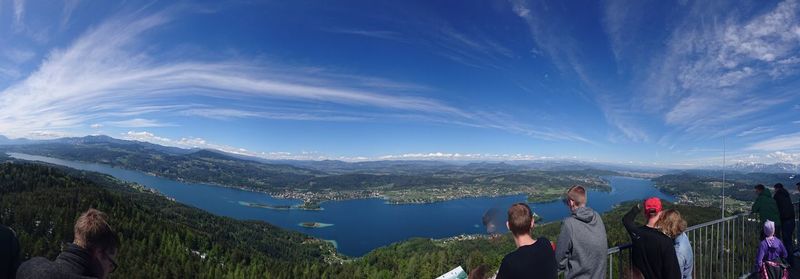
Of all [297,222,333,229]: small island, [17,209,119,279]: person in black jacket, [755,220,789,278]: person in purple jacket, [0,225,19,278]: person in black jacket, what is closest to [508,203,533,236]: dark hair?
[17,209,119,279]: person in black jacket

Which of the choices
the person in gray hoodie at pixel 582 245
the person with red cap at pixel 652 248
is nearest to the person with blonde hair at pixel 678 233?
the person with red cap at pixel 652 248

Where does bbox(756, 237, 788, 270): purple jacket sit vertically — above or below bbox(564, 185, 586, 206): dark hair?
below

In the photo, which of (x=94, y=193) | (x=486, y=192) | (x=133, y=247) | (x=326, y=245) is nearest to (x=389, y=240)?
(x=326, y=245)

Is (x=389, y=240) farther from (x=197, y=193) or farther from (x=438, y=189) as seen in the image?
(x=197, y=193)

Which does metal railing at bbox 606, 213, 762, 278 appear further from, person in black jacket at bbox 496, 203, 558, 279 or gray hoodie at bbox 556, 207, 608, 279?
person in black jacket at bbox 496, 203, 558, 279

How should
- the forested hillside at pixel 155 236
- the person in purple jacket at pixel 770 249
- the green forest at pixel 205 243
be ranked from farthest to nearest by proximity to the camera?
the forested hillside at pixel 155 236, the green forest at pixel 205 243, the person in purple jacket at pixel 770 249

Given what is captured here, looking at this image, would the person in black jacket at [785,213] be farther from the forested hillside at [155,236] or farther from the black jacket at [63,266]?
the forested hillside at [155,236]
